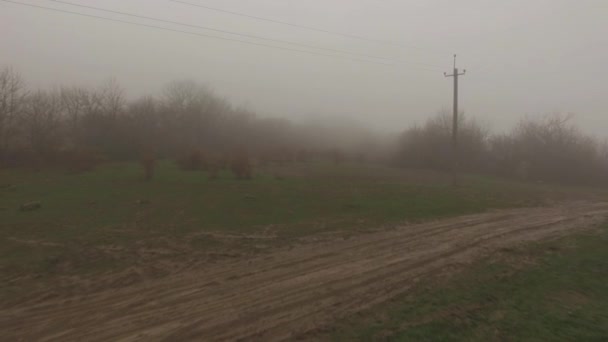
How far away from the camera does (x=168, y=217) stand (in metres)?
14.6

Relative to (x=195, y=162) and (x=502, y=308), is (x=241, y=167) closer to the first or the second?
(x=195, y=162)

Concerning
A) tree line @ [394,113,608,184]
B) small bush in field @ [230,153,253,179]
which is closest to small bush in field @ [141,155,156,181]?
small bush in field @ [230,153,253,179]

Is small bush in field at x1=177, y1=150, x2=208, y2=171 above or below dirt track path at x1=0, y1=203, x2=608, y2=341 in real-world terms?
above

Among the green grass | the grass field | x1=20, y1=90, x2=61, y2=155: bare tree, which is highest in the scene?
x1=20, y1=90, x2=61, y2=155: bare tree

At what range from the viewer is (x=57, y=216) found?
1450cm

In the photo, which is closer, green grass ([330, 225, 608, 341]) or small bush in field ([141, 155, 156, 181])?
green grass ([330, 225, 608, 341])

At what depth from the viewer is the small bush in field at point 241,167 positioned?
1086 inches

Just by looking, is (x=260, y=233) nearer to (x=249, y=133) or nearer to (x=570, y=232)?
(x=570, y=232)

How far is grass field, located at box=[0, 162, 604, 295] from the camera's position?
941cm

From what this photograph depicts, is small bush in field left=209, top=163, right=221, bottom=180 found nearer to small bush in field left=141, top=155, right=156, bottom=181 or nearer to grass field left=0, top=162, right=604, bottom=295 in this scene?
grass field left=0, top=162, right=604, bottom=295

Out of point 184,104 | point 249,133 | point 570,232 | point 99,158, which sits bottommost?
point 570,232

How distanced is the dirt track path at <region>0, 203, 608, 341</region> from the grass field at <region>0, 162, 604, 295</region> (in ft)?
4.61

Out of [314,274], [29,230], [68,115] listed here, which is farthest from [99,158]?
[314,274]

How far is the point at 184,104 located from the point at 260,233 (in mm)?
50025
